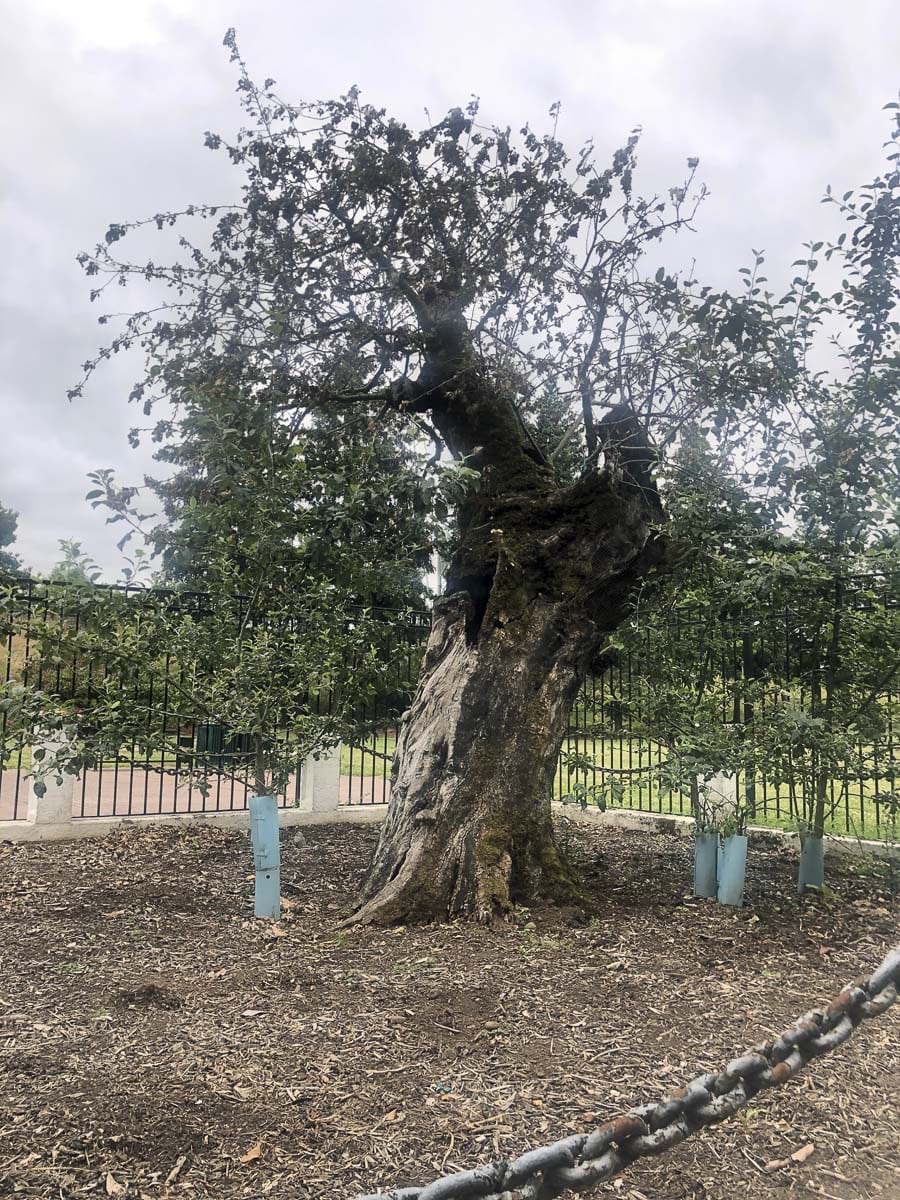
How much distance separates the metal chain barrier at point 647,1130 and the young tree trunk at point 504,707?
2823 millimetres

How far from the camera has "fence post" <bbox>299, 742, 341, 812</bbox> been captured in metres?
10.2

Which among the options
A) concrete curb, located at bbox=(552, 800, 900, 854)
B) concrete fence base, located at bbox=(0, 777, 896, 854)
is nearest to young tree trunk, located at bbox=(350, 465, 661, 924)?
concrete fence base, located at bbox=(0, 777, 896, 854)

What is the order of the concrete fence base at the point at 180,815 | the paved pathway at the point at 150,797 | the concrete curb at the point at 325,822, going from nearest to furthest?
the concrete curb at the point at 325,822, the concrete fence base at the point at 180,815, the paved pathway at the point at 150,797

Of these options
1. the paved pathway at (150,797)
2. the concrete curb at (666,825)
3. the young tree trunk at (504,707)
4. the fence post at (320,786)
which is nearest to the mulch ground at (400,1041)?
the young tree trunk at (504,707)

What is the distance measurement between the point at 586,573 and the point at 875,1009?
13.0ft

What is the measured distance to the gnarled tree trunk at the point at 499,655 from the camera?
220 inches

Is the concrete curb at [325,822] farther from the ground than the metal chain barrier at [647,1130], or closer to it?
closer to it

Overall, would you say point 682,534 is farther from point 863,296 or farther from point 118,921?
point 118,921

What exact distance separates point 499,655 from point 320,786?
16.1ft

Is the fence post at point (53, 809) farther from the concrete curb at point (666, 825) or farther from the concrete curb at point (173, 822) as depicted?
the concrete curb at point (666, 825)

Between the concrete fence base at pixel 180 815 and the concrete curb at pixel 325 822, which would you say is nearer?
the concrete curb at pixel 325 822

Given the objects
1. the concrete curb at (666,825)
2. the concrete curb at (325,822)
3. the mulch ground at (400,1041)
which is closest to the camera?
the mulch ground at (400,1041)

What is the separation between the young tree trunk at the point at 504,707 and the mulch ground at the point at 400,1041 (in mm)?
346

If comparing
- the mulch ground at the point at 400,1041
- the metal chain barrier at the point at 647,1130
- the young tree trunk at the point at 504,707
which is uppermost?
the young tree trunk at the point at 504,707
